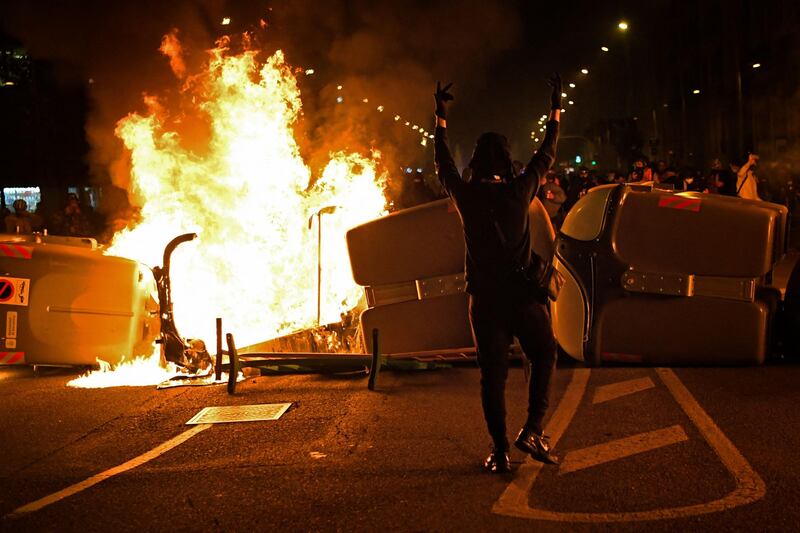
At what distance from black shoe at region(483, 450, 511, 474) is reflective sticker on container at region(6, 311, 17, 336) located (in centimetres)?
526

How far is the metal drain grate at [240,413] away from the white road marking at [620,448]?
2.34 meters

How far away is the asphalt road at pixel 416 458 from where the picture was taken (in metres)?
4.08

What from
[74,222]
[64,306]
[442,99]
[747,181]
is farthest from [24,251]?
[747,181]

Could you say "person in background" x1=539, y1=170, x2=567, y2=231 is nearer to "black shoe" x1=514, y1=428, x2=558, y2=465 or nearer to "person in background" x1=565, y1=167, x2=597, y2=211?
"person in background" x1=565, y1=167, x2=597, y2=211

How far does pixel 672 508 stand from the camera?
4016 millimetres

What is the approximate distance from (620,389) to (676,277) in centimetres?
101

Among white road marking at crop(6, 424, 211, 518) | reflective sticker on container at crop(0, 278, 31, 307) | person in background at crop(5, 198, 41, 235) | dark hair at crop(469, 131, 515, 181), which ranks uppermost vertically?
person in background at crop(5, 198, 41, 235)

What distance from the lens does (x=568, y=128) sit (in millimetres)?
103562

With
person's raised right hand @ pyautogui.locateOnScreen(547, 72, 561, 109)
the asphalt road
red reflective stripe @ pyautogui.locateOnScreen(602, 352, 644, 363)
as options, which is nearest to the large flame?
the asphalt road

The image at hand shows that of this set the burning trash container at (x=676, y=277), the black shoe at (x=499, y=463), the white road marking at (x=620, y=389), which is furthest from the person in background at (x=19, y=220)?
the black shoe at (x=499, y=463)

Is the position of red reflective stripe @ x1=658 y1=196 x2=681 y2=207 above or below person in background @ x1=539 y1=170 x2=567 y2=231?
below

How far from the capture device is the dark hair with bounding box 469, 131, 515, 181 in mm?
Answer: 4723

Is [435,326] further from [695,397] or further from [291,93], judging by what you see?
[291,93]

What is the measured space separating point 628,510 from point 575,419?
5.80 feet
